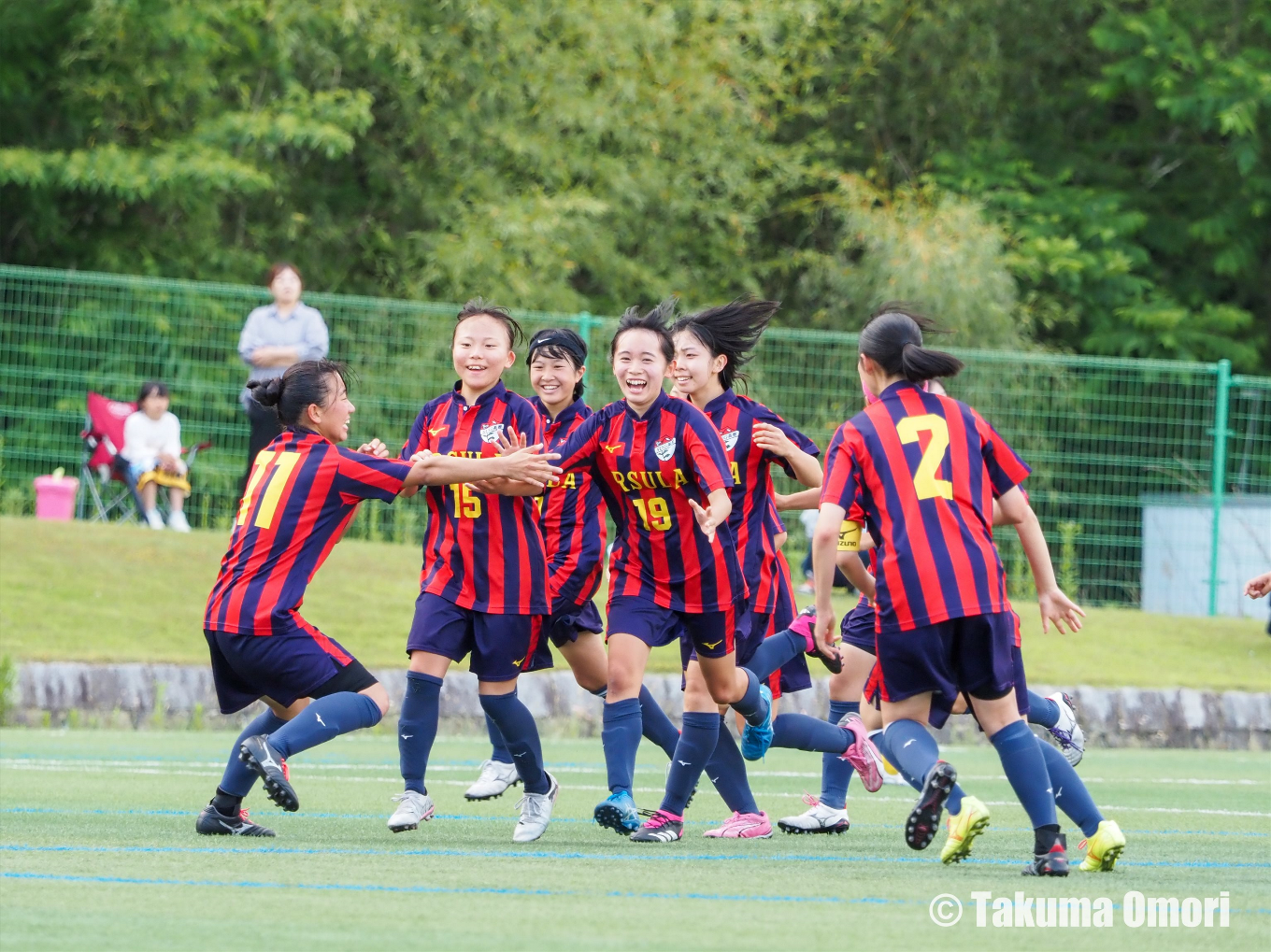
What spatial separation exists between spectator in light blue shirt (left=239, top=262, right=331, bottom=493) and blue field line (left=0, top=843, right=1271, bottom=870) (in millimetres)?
7722

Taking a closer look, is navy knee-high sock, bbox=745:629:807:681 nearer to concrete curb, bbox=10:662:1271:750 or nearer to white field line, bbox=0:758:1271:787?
white field line, bbox=0:758:1271:787

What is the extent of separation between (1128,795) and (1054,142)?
1858cm

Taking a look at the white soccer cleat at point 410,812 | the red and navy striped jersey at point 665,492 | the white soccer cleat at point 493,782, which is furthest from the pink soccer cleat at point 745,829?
the white soccer cleat at point 493,782

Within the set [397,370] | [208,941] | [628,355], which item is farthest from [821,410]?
[208,941]

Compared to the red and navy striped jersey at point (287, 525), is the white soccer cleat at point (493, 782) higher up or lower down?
lower down

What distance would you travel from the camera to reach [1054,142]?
26.2m

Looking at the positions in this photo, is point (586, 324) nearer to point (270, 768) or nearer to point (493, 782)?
point (493, 782)

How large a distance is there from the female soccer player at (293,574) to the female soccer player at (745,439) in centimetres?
99

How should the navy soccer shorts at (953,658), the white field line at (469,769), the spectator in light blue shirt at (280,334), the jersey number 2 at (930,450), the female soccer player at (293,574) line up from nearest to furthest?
1. the navy soccer shorts at (953,658)
2. the jersey number 2 at (930,450)
3. the female soccer player at (293,574)
4. the white field line at (469,769)
5. the spectator in light blue shirt at (280,334)

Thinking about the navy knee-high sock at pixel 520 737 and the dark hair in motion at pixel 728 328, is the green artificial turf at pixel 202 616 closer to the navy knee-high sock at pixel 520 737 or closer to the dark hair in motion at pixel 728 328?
the dark hair in motion at pixel 728 328

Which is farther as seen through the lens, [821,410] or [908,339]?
[821,410]

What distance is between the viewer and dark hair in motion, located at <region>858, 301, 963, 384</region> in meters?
5.78

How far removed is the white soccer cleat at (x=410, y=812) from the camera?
6.46 m

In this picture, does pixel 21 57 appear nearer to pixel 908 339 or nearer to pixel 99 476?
pixel 99 476
